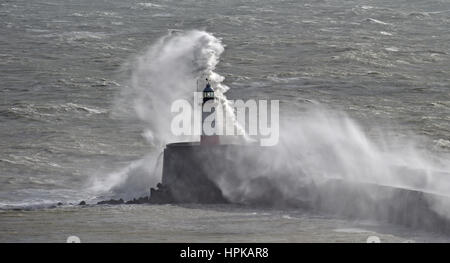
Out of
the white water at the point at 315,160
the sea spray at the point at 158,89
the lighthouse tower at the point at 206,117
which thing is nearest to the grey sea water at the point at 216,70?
the sea spray at the point at 158,89

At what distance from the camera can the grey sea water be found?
74.8 feet

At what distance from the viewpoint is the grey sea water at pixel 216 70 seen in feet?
74.8

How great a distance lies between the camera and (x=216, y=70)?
50656mm

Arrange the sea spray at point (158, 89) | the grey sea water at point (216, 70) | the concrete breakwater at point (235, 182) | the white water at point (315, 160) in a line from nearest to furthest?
the grey sea water at point (216, 70) → the concrete breakwater at point (235, 182) → the white water at point (315, 160) → the sea spray at point (158, 89)

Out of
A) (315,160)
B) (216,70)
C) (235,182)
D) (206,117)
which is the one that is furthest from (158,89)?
(235,182)

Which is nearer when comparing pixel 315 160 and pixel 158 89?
pixel 315 160

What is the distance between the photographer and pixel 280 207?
2514 cm

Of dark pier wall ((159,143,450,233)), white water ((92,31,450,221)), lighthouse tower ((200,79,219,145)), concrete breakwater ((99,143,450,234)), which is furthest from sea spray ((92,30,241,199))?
lighthouse tower ((200,79,219,145))

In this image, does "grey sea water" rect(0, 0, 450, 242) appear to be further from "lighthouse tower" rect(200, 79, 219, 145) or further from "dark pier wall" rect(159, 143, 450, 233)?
"lighthouse tower" rect(200, 79, 219, 145)

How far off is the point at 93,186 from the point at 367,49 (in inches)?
1214

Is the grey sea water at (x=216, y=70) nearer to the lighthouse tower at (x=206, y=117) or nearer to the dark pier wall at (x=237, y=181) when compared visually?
the dark pier wall at (x=237, y=181)

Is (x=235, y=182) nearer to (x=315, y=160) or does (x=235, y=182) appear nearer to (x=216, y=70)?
(x=315, y=160)

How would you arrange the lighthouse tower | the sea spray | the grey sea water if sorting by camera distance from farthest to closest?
the sea spray → the lighthouse tower → the grey sea water
